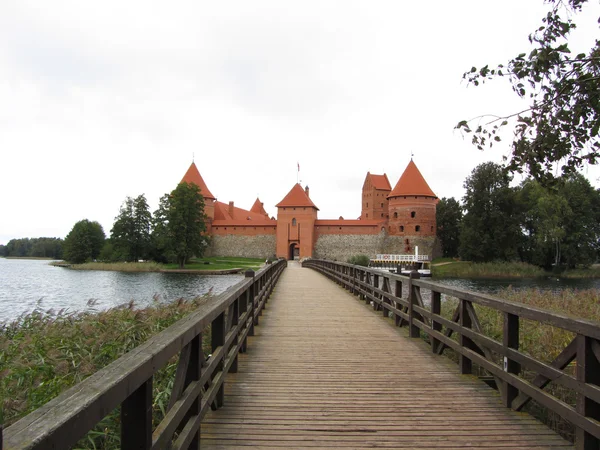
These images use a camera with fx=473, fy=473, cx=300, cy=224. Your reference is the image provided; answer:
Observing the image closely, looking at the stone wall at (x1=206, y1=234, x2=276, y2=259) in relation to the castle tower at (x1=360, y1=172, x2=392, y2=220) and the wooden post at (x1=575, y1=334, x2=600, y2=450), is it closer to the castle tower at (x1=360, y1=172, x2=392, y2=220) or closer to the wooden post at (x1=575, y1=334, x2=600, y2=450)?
the castle tower at (x1=360, y1=172, x2=392, y2=220)

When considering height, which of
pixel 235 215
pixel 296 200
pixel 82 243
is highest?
pixel 296 200

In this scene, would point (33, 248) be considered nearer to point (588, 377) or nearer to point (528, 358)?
point (528, 358)

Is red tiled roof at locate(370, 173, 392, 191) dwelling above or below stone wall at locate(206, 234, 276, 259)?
above

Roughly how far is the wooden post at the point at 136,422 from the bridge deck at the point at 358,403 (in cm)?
121

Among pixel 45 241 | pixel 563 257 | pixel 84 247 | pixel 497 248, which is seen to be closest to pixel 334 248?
pixel 497 248

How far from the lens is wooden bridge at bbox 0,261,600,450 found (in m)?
1.58

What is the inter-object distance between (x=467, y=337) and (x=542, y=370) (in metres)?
1.27

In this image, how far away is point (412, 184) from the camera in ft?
159

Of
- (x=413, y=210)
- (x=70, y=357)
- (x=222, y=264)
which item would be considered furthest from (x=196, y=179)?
(x=70, y=357)

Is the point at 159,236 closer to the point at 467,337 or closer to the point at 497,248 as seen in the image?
the point at 497,248

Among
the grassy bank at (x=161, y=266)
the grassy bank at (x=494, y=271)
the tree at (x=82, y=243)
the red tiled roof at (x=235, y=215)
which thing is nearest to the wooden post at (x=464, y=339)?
the grassy bank at (x=161, y=266)

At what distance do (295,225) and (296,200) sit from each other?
2.67 m

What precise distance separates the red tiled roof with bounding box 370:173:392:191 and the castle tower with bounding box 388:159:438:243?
588 inches

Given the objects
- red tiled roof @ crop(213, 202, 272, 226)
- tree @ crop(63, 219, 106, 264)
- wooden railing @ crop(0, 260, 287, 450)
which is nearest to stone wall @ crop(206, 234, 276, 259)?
red tiled roof @ crop(213, 202, 272, 226)
